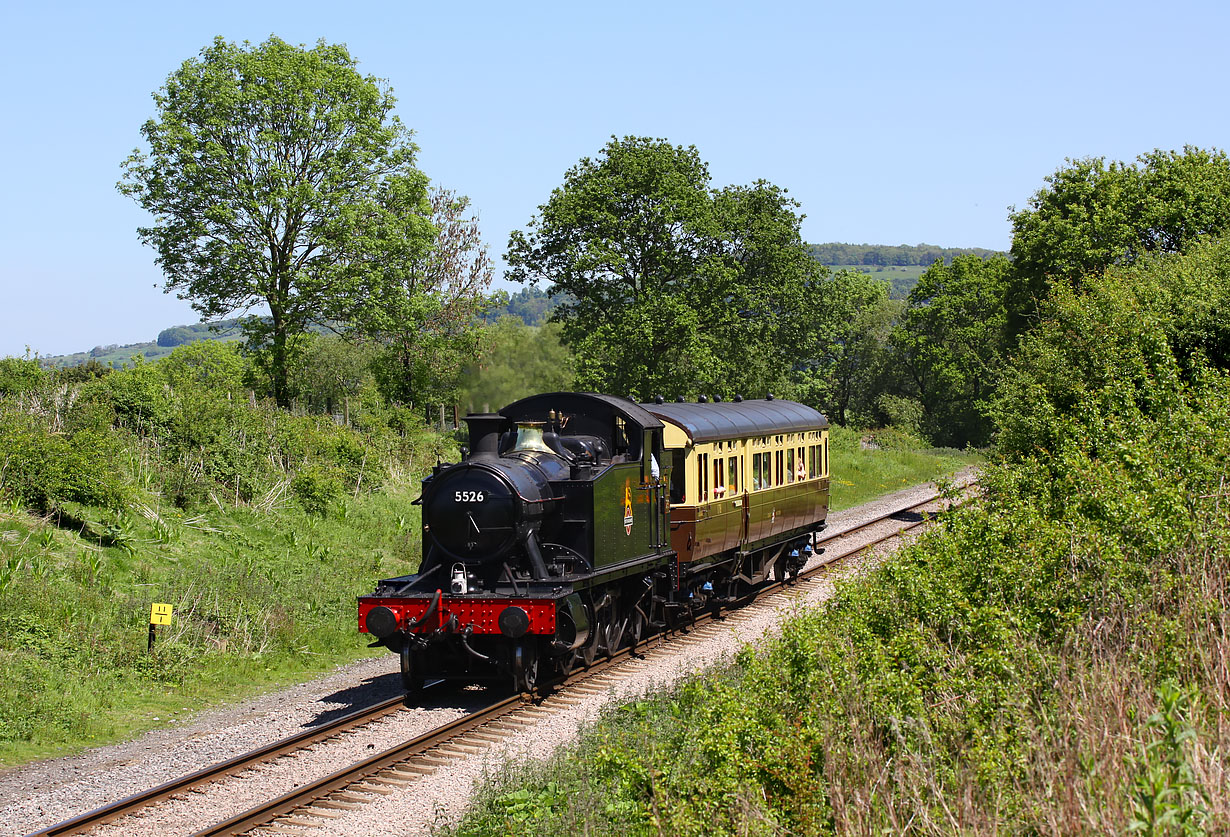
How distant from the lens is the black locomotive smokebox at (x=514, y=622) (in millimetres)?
11852

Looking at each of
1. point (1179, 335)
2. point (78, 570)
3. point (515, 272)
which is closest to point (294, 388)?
point (515, 272)

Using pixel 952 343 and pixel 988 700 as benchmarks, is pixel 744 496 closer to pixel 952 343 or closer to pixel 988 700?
pixel 988 700

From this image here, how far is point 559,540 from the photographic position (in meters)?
13.2

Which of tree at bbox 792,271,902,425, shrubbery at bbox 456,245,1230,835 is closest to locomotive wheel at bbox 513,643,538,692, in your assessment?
shrubbery at bbox 456,245,1230,835

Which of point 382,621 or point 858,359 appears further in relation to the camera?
point 858,359

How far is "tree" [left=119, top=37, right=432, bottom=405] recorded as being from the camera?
100.0ft

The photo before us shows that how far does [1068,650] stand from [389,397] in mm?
31920

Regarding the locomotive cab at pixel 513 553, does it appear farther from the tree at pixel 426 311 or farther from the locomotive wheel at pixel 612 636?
the tree at pixel 426 311

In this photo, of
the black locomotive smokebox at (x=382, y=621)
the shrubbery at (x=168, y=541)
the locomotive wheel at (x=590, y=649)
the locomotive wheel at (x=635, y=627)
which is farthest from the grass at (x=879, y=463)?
the black locomotive smokebox at (x=382, y=621)

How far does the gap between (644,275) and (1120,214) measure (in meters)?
16.6

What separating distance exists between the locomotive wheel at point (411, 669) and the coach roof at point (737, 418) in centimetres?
548

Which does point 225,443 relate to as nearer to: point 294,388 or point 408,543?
point 408,543

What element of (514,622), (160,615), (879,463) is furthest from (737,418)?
(879,463)

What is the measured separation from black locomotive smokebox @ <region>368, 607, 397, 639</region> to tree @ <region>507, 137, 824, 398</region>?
21.6m
